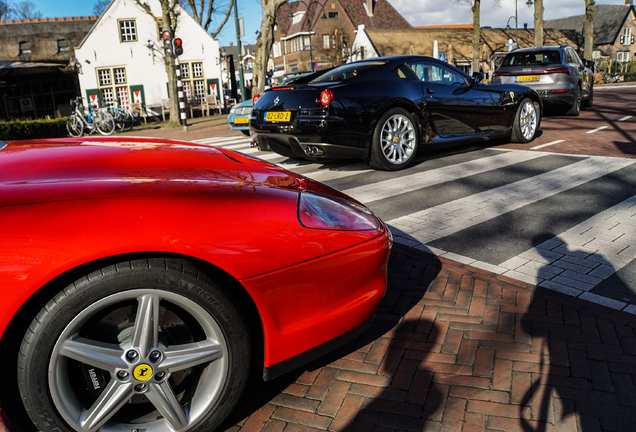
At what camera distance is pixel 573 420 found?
2080mm

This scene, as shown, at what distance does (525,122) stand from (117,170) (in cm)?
789

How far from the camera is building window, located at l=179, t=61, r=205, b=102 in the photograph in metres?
32.5

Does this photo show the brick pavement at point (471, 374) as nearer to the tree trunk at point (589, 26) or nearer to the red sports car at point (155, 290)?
the red sports car at point (155, 290)

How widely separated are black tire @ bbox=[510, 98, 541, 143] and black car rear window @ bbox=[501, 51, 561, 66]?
415 centimetres

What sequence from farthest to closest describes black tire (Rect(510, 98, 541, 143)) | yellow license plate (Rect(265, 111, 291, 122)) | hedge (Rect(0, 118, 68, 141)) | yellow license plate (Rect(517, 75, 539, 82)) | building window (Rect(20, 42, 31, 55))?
1. building window (Rect(20, 42, 31, 55))
2. hedge (Rect(0, 118, 68, 141))
3. yellow license plate (Rect(517, 75, 539, 82))
4. black tire (Rect(510, 98, 541, 143))
5. yellow license plate (Rect(265, 111, 291, 122))

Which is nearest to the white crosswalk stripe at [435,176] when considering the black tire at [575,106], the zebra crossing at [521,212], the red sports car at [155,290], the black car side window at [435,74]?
the zebra crossing at [521,212]

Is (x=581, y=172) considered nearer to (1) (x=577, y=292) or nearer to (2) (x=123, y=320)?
(1) (x=577, y=292)

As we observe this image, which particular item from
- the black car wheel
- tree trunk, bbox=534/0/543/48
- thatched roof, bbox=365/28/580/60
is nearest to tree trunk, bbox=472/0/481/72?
tree trunk, bbox=534/0/543/48

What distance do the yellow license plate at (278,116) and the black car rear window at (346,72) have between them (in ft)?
2.39

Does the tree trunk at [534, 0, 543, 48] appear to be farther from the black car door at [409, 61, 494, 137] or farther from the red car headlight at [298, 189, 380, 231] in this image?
the red car headlight at [298, 189, 380, 231]

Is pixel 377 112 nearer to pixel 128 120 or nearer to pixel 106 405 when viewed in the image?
pixel 106 405

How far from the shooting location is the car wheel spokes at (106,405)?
1.78m

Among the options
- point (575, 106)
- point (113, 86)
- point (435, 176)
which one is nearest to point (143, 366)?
point (435, 176)

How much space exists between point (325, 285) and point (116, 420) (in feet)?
3.01
